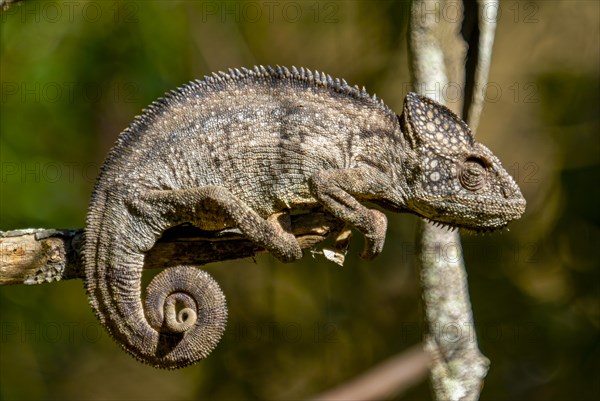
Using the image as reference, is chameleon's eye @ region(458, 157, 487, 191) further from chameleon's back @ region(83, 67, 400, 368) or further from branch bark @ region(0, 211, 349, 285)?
branch bark @ region(0, 211, 349, 285)

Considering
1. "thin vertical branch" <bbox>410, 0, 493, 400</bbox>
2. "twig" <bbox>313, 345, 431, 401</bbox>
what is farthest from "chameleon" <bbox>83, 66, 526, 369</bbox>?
"twig" <bbox>313, 345, 431, 401</bbox>

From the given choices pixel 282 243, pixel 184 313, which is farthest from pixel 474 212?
pixel 184 313

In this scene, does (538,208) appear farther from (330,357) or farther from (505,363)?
(330,357)

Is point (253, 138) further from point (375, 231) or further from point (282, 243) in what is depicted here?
point (375, 231)

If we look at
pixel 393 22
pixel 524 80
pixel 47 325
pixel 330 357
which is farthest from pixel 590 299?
pixel 47 325

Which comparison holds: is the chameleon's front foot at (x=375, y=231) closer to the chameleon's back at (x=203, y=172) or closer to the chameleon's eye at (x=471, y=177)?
the chameleon's back at (x=203, y=172)

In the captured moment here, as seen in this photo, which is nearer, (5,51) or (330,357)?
(5,51)
